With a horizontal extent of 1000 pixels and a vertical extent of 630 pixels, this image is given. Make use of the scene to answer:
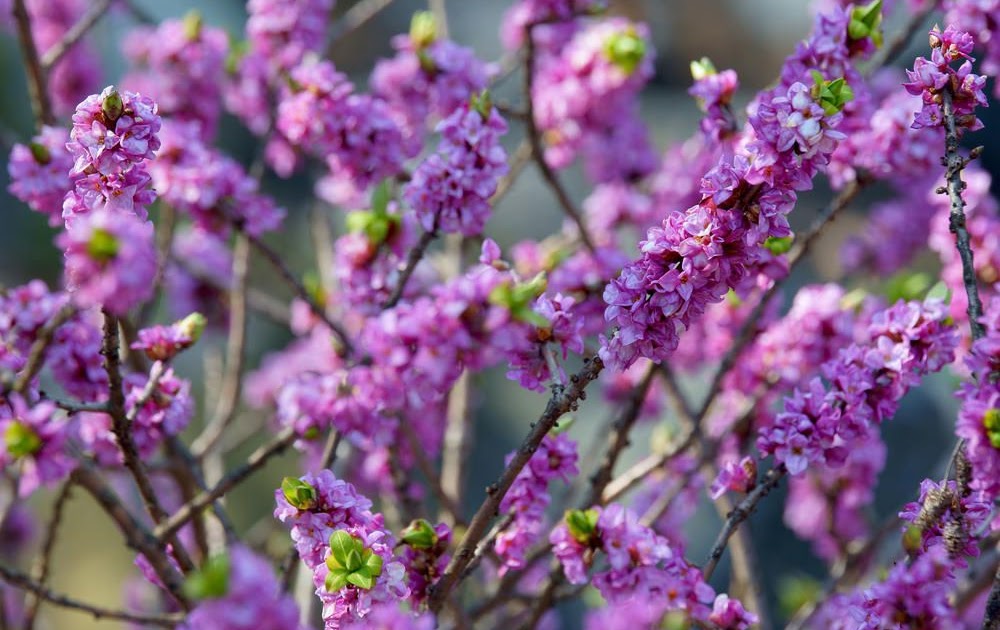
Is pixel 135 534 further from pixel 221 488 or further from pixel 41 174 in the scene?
pixel 41 174

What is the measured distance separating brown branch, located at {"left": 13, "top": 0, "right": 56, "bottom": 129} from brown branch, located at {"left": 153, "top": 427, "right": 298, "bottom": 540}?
27.2 inches

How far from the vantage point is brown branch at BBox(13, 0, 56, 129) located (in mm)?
1559

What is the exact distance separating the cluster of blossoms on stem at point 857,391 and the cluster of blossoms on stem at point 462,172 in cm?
45

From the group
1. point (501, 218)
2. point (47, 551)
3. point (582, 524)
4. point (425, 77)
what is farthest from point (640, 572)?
point (501, 218)

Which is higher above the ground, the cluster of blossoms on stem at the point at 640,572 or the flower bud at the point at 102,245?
the flower bud at the point at 102,245

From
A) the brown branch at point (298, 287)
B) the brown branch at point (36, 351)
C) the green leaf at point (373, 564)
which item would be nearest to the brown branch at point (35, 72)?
the brown branch at point (298, 287)

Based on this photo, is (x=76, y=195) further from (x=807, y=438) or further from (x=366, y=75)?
(x=366, y=75)

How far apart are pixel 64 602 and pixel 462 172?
678 mm

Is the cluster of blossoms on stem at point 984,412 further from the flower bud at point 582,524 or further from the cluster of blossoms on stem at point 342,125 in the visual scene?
the cluster of blossoms on stem at point 342,125

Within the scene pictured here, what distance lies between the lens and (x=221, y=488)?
1204mm

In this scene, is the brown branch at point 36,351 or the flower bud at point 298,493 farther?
the flower bud at point 298,493

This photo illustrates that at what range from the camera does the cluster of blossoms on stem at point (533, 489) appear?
112 cm

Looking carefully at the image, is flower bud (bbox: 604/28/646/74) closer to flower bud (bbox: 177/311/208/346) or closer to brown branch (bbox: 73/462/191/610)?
flower bud (bbox: 177/311/208/346)

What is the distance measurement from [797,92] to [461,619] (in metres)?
0.77
